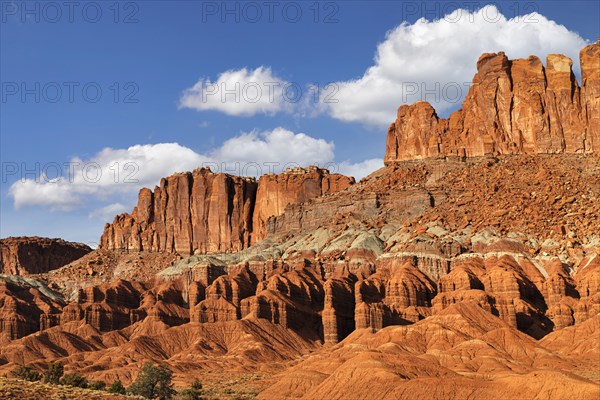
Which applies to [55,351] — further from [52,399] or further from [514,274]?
[52,399]

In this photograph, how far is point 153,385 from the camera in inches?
5187

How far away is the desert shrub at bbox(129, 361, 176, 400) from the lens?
12975 centimetres

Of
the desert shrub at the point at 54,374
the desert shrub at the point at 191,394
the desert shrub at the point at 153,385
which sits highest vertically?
the desert shrub at the point at 54,374

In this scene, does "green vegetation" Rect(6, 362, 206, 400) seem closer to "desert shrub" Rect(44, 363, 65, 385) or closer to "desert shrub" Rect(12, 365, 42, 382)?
"desert shrub" Rect(44, 363, 65, 385)

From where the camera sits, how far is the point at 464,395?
11125 centimetres

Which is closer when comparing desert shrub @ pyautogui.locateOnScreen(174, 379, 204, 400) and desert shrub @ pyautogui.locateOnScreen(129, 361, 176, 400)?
desert shrub @ pyautogui.locateOnScreen(174, 379, 204, 400)

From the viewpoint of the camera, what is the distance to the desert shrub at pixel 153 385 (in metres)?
130

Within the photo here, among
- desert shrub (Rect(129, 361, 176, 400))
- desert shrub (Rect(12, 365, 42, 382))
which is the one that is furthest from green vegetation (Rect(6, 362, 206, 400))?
desert shrub (Rect(12, 365, 42, 382))

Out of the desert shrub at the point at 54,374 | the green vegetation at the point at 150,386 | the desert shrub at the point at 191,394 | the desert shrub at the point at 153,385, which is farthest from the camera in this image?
the desert shrub at the point at 54,374

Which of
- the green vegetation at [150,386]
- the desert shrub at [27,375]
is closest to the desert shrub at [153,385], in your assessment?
the green vegetation at [150,386]

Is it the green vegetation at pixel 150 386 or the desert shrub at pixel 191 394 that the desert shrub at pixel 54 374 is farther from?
the desert shrub at pixel 191 394

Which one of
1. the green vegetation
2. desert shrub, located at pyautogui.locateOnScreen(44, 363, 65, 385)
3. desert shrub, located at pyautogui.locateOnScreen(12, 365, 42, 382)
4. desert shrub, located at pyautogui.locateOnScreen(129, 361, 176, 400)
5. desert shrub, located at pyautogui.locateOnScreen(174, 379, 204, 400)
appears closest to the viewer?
desert shrub, located at pyautogui.locateOnScreen(174, 379, 204, 400)

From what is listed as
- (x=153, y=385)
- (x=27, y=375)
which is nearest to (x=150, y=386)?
(x=153, y=385)

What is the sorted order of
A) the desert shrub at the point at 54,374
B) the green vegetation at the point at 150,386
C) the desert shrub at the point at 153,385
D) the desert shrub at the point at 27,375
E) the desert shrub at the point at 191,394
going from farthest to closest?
the desert shrub at the point at 27,375
the desert shrub at the point at 54,374
the desert shrub at the point at 153,385
the green vegetation at the point at 150,386
the desert shrub at the point at 191,394
